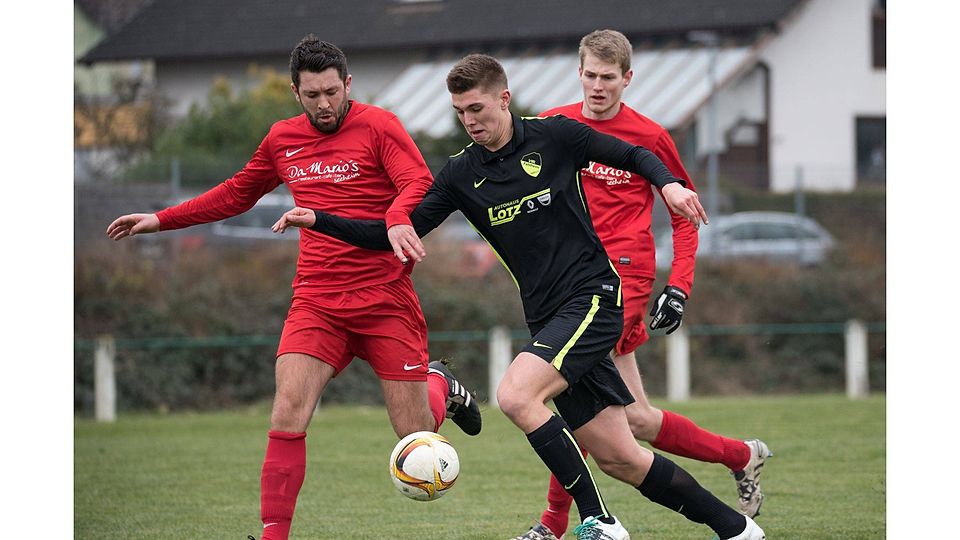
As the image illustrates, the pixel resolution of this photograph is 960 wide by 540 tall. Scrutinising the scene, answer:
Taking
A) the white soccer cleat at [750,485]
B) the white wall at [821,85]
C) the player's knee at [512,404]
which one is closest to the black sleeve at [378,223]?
the player's knee at [512,404]

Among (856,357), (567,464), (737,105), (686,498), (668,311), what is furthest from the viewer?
Answer: (737,105)

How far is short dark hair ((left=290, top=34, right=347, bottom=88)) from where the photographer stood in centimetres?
606

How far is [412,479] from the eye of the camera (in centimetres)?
589

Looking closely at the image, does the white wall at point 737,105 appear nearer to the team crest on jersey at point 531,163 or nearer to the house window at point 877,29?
the house window at point 877,29

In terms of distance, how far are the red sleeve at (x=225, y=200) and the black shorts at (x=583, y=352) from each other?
169cm

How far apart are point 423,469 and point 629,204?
1898 millimetres

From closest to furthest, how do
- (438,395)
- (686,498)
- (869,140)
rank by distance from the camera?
(686,498) → (438,395) → (869,140)

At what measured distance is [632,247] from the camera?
22.5ft

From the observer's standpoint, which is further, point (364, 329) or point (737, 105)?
point (737, 105)

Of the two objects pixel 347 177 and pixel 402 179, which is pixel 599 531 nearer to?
pixel 402 179

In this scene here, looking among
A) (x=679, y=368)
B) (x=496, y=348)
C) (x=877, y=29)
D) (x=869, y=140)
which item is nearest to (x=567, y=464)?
(x=496, y=348)

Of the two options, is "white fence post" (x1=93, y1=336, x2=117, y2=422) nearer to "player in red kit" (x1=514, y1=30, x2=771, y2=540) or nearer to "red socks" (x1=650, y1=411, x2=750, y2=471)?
"player in red kit" (x1=514, y1=30, x2=771, y2=540)

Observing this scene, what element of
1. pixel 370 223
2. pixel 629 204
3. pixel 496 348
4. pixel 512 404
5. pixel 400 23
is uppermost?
pixel 400 23
